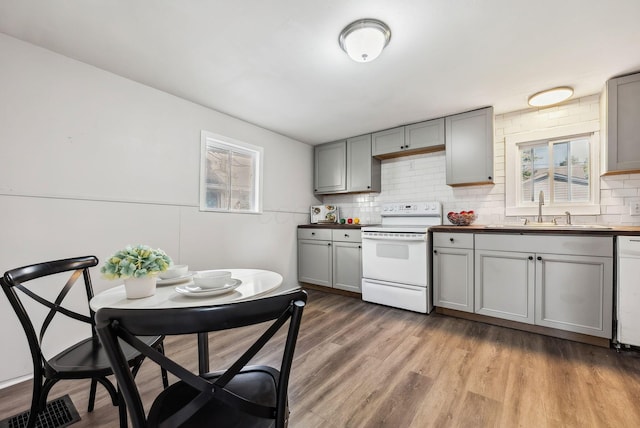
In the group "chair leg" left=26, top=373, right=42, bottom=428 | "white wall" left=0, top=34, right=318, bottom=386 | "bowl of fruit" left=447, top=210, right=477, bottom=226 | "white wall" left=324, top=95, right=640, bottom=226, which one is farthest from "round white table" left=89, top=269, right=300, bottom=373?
"white wall" left=324, top=95, right=640, bottom=226

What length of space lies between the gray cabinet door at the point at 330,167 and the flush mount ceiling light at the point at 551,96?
2.24 m

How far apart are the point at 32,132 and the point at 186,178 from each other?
1.11 metres

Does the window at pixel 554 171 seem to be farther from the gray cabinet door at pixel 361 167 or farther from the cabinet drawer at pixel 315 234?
the cabinet drawer at pixel 315 234

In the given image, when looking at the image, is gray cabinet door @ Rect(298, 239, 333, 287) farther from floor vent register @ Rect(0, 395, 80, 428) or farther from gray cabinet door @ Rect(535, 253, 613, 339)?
floor vent register @ Rect(0, 395, 80, 428)

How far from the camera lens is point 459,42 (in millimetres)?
1936

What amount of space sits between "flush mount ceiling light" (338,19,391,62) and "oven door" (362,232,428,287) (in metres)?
1.85

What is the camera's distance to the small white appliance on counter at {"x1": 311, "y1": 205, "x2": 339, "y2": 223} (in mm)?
4305

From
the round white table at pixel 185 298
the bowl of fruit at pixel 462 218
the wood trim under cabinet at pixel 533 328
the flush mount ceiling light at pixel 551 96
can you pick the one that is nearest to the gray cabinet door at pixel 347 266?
the wood trim under cabinet at pixel 533 328

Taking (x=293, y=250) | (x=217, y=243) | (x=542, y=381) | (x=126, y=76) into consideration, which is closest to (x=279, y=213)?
(x=293, y=250)

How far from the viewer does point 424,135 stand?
134 inches

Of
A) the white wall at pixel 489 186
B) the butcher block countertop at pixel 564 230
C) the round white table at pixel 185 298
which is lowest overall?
the round white table at pixel 185 298

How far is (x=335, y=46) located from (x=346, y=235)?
2266mm

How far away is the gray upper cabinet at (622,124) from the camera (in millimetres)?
2314

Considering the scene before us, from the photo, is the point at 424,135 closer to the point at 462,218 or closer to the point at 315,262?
the point at 462,218
